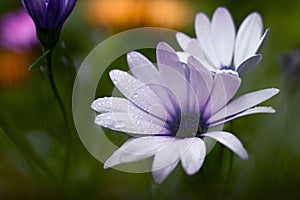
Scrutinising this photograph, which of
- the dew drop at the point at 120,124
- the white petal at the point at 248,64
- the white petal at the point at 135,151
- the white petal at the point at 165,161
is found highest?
the white petal at the point at 248,64

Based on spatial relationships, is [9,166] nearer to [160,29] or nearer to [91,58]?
[91,58]

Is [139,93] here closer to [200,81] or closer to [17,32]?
[200,81]

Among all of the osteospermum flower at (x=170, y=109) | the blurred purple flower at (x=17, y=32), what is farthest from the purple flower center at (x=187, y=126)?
the blurred purple flower at (x=17, y=32)

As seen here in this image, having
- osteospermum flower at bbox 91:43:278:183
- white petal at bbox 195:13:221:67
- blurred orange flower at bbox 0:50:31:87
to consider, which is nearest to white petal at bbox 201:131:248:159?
osteospermum flower at bbox 91:43:278:183

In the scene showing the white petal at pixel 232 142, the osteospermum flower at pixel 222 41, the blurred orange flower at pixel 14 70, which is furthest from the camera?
the blurred orange flower at pixel 14 70

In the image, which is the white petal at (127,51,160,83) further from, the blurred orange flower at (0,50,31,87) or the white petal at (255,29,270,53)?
the blurred orange flower at (0,50,31,87)

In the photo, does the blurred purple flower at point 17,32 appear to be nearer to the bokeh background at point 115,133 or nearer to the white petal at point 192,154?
the bokeh background at point 115,133
